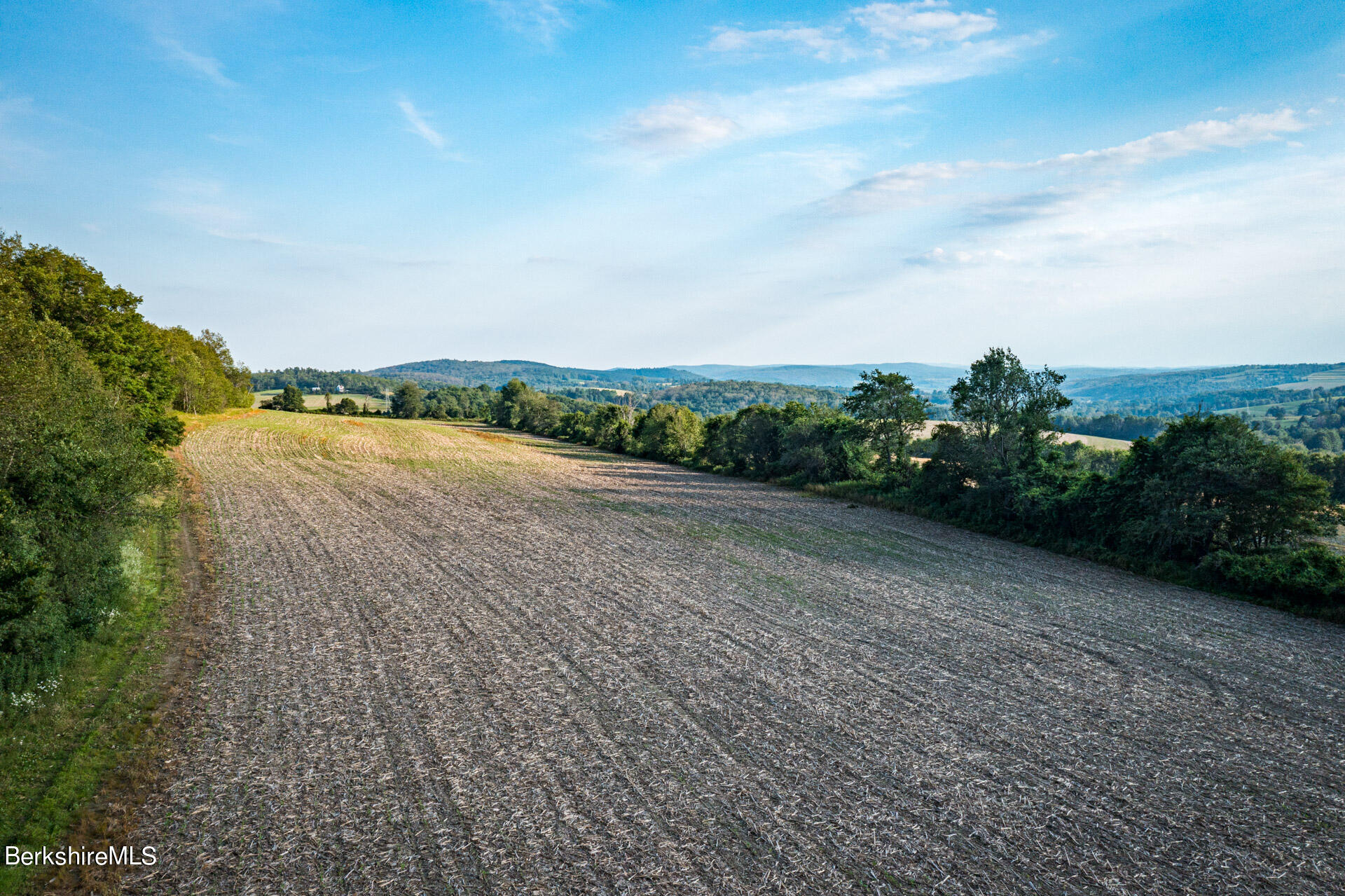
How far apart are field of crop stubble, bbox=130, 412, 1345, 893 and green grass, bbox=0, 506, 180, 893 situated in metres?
0.98

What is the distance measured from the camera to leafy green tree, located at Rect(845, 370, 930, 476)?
35.4 m

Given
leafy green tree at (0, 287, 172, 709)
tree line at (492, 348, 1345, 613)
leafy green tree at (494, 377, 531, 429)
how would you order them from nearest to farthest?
1. leafy green tree at (0, 287, 172, 709)
2. tree line at (492, 348, 1345, 613)
3. leafy green tree at (494, 377, 531, 429)

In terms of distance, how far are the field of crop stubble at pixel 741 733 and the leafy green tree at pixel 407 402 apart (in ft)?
320

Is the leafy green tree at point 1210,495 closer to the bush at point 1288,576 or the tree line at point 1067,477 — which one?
the tree line at point 1067,477

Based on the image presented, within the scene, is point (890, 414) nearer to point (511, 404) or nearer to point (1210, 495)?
point (1210, 495)

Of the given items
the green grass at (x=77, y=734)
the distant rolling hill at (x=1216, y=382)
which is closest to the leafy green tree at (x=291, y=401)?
the green grass at (x=77, y=734)

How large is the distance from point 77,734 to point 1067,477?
2945cm

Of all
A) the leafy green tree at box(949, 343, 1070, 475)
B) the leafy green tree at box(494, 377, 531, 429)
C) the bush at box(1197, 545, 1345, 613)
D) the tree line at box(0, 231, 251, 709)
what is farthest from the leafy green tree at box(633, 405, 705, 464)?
the leafy green tree at box(494, 377, 531, 429)

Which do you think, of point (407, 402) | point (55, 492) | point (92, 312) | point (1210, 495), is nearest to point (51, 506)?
point (55, 492)

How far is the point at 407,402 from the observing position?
366 feet

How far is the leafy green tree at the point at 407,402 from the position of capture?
111375 mm

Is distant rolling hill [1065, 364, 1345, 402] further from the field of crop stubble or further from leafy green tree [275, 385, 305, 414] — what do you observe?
leafy green tree [275, 385, 305, 414]

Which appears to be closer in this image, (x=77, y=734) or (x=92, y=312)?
(x=77, y=734)

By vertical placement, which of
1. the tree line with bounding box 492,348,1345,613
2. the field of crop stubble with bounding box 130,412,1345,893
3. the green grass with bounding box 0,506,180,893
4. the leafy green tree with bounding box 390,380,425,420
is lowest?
the field of crop stubble with bounding box 130,412,1345,893
